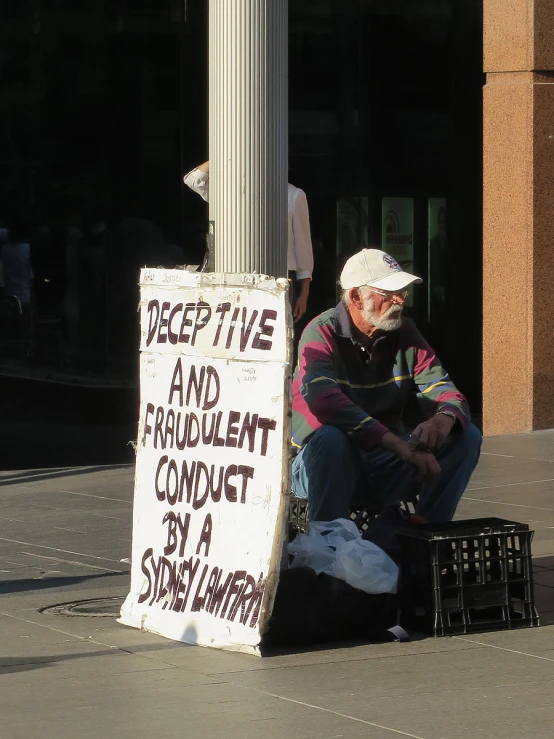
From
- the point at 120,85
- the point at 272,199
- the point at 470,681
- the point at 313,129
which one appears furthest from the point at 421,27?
the point at 470,681

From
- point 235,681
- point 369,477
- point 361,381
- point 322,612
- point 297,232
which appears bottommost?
point 235,681

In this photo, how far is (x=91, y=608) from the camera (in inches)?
242

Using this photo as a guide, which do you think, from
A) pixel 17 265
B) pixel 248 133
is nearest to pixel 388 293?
pixel 248 133

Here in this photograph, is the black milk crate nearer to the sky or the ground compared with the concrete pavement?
nearer to the sky

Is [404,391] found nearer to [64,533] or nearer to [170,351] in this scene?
[170,351]

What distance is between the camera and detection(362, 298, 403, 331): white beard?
248 inches

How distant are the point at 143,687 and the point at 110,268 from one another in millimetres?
A: 6364

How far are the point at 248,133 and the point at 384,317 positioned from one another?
103 cm

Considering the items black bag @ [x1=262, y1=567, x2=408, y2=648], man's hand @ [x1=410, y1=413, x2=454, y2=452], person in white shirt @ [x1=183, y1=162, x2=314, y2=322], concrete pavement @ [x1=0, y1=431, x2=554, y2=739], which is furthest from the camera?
person in white shirt @ [x1=183, y1=162, x2=314, y2=322]

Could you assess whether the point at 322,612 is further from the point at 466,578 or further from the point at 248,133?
the point at 248,133

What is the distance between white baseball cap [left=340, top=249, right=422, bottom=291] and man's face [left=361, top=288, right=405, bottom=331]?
0.05 meters

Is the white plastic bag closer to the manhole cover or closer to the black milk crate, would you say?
the black milk crate

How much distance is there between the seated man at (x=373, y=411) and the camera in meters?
6.19

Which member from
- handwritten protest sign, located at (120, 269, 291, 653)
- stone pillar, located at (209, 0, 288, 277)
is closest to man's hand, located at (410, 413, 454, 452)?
handwritten protest sign, located at (120, 269, 291, 653)
